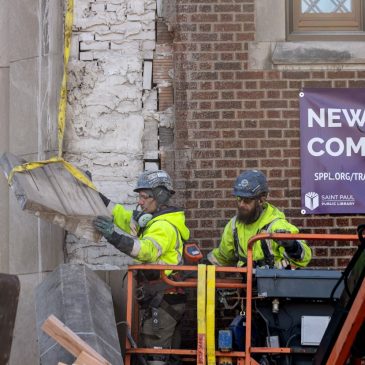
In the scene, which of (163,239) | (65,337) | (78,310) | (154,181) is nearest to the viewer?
(65,337)

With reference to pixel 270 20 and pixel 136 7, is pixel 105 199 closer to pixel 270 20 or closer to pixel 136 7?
Result: pixel 136 7

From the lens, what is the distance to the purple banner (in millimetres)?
9312

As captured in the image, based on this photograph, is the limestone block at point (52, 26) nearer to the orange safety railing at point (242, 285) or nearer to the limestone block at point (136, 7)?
the limestone block at point (136, 7)

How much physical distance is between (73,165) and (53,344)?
81.3 inches

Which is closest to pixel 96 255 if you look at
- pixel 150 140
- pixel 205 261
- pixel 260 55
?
pixel 205 261

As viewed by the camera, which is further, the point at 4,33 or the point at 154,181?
the point at 4,33

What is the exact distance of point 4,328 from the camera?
5.43m

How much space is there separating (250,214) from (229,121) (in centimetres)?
125

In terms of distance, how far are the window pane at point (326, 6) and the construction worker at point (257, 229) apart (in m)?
2.00

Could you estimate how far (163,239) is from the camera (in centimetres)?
819

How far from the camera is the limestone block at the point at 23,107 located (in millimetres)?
9414

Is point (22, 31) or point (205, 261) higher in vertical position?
point (22, 31)

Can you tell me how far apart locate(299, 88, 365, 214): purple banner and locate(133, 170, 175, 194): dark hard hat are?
1.36 m

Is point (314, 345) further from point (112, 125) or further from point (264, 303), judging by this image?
point (112, 125)
